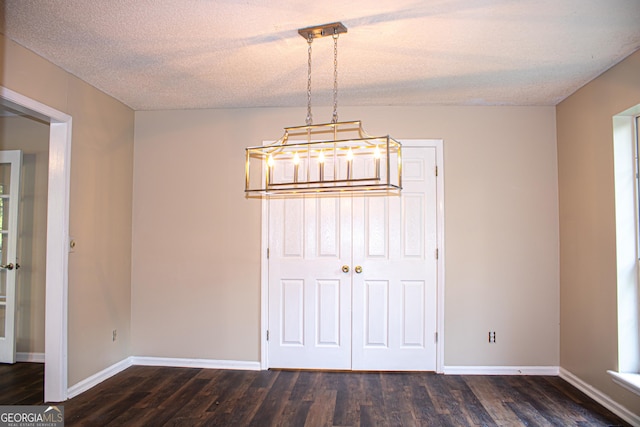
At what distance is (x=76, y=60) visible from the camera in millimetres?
3100

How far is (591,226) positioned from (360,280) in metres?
1.95

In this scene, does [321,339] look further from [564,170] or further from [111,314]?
[564,170]

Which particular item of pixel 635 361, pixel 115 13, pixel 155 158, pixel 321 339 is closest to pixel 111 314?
pixel 155 158

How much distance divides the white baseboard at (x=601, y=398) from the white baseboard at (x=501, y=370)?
0.10 meters

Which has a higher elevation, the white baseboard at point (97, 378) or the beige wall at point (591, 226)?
the beige wall at point (591, 226)

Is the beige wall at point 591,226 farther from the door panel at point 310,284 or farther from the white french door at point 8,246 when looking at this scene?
the white french door at point 8,246

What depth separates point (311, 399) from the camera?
133 inches

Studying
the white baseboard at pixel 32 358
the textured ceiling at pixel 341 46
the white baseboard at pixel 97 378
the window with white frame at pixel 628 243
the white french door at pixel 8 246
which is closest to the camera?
the textured ceiling at pixel 341 46

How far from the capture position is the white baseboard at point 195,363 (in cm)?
409

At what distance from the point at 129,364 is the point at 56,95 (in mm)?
2537

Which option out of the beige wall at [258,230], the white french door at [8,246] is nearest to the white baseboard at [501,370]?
the beige wall at [258,230]

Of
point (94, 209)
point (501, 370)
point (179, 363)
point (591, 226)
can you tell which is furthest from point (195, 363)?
point (591, 226)

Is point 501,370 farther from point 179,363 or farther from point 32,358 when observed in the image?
point 32,358

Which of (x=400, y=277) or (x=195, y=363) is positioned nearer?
(x=400, y=277)
